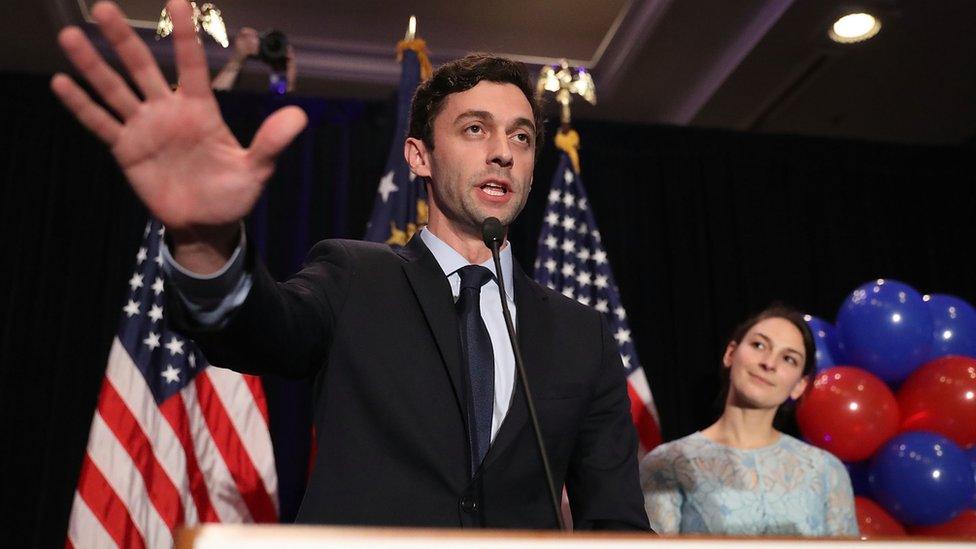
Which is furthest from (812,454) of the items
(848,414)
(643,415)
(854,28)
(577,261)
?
(854,28)

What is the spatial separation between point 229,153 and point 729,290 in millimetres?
3938

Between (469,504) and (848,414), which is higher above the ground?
(848,414)

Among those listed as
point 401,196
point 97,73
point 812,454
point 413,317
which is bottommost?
point 812,454

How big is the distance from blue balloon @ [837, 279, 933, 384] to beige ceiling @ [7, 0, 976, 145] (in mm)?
1341

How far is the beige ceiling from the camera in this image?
396 cm

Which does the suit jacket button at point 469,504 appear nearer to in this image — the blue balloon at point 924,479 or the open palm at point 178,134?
the open palm at point 178,134

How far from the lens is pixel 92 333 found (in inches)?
151

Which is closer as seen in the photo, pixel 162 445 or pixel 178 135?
pixel 178 135

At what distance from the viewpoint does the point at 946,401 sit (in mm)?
3000

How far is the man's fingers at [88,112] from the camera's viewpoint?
31.1 inches

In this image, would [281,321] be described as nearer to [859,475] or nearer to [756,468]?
[756,468]

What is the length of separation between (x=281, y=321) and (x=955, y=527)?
2.73 m

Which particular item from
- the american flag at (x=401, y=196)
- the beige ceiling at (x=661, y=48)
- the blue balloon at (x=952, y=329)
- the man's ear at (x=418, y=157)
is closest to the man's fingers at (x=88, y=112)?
the man's ear at (x=418, y=157)

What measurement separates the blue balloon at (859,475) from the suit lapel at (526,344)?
2235mm
